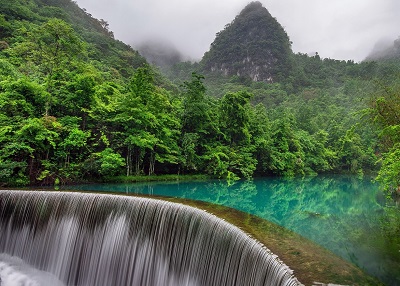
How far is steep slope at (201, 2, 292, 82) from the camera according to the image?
104m

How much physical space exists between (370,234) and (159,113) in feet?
50.2

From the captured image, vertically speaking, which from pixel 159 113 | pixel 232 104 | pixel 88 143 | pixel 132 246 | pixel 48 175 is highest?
pixel 232 104

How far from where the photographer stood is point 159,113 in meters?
20.9

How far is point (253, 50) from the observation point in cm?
10600

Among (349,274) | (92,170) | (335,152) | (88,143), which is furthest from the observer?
(335,152)

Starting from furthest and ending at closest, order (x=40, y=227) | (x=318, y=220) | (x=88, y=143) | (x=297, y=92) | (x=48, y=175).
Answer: (x=297, y=92), (x=88, y=143), (x=48, y=175), (x=318, y=220), (x=40, y=227)

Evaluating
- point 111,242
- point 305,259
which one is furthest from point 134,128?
point 305,259

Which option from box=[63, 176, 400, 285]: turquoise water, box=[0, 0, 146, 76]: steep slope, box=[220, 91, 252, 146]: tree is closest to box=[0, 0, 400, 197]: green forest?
box=[220, 91, 252, 146]: tree

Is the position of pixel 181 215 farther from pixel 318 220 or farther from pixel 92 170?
pixel 92 170

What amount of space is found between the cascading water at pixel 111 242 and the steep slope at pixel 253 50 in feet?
326

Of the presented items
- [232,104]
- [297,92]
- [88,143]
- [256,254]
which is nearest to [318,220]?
[256,254]

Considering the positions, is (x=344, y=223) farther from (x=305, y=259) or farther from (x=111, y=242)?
(x=111, y=242)

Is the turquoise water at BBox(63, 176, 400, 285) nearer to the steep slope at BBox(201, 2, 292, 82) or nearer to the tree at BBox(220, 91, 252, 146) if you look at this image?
the tree at BBox(220, 91, 252, 146)

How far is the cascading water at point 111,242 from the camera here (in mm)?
6711
